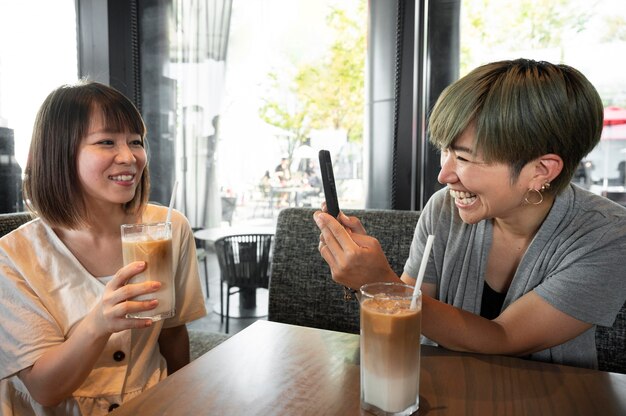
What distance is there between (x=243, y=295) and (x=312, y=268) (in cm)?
203

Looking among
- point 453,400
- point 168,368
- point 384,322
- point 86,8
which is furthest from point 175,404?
point 86,8

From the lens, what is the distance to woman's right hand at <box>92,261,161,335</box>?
1.07 metres

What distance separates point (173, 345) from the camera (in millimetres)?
1631

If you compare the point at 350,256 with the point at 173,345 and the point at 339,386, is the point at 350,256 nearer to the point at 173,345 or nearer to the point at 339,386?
the point at 339,386

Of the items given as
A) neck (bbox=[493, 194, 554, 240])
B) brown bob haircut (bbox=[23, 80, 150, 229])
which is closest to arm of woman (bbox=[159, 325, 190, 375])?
brown bob haircut (bbox=[23, 80, 150, 229])

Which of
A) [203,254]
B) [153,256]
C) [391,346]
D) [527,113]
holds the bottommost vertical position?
[203,254]

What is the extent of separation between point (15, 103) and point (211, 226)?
1.48 m

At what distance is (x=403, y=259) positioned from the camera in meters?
1.93

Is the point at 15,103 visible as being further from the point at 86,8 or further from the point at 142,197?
the point at 142,197

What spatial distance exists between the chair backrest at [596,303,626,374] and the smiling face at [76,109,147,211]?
156 cm

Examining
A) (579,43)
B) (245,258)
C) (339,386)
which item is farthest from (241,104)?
(339,386)

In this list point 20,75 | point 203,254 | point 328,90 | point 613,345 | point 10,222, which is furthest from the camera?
point 203,254

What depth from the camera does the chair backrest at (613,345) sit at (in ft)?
5.12

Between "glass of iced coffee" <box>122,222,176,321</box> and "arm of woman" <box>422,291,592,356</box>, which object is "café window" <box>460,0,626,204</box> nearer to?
"arm of woman" <box>422,291,592,356</box>
